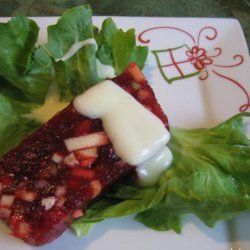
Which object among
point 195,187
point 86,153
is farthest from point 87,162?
point 195,187

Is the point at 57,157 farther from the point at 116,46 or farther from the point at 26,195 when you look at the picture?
the point at 116,46

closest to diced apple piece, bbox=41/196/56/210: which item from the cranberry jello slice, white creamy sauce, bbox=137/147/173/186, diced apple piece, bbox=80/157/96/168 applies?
the cranberry jello slice

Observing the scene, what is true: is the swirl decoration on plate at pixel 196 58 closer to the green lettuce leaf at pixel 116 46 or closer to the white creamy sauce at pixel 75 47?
the green lettuce leaf at pixel 116 46

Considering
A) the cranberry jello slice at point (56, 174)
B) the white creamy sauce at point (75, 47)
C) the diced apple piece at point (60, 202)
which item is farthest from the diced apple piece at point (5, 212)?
the white creamy sauce at point (75, 47)

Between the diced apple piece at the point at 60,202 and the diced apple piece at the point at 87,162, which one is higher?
the diced apple piece at the point at 87,162

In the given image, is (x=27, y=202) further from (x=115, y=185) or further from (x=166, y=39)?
(x=166, y=39)
